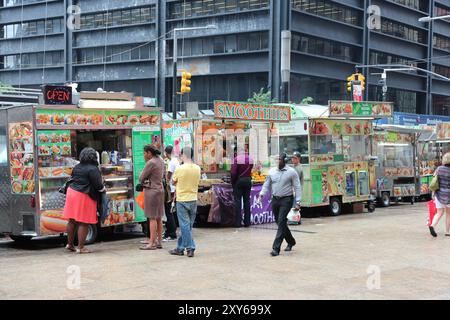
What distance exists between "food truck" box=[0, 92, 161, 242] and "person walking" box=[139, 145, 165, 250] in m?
1.53

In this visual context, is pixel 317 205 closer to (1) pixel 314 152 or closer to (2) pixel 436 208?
(1) pixel 314 152

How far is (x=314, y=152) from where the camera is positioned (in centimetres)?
1723

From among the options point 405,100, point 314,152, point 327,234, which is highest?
point 405,100

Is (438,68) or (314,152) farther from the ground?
(438,68)

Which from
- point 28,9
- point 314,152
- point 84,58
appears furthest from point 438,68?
point 314,152

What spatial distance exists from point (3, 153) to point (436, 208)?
8.79 meters

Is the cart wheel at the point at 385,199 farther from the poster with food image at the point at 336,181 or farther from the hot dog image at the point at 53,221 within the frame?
the hot dog image at the point at 53,221

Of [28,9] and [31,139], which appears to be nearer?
[31,139]

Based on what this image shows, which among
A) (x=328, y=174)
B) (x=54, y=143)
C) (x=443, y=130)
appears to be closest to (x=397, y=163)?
(x=443, y=130)

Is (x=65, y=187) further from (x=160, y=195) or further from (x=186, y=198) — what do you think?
(x=186, y=198)

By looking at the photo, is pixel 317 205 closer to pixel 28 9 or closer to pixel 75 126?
pixel 75 126

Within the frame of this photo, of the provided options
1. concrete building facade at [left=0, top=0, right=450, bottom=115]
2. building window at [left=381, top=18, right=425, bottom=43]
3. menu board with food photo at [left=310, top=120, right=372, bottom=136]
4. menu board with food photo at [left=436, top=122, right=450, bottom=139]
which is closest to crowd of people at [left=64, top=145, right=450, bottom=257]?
menu board with food photo at [left=310, top=120, right=372, bottom=136]
